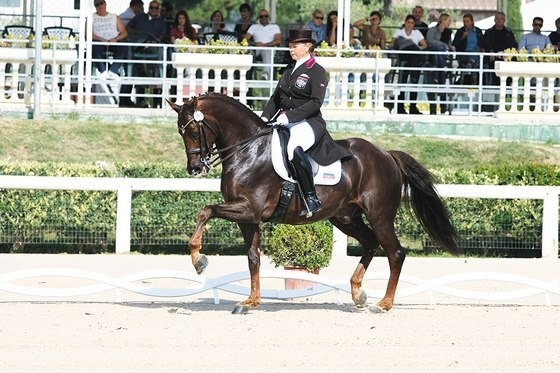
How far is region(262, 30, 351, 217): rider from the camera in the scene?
10.6 metres

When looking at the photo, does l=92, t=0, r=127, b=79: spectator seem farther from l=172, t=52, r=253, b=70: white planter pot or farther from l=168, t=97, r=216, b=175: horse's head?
l=168, t=97, r=216, b=175: horse's head

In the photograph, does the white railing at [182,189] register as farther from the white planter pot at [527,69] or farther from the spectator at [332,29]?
the spectator at [332,29]

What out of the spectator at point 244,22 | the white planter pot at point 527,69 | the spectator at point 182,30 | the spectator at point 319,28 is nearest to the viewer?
the white planter pot at point 527,69

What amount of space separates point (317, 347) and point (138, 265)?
211 inches

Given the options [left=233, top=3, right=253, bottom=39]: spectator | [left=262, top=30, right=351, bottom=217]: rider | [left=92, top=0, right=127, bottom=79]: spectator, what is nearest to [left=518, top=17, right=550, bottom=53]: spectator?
[left=233, top=3, right=253, bottom=39]: spectator

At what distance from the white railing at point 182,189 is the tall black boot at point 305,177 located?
4670 mm

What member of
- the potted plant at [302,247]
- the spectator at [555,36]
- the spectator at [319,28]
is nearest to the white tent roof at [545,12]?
the spectator at [555,36]

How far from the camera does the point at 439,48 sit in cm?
2052

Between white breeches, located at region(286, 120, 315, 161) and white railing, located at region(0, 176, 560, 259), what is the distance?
15.1 feet

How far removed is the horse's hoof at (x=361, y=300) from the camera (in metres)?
11.2

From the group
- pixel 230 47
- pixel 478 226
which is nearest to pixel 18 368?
pixel 478 226

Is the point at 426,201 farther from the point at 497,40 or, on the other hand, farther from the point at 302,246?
the point at 497,40

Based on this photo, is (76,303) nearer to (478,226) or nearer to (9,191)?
(9,191)

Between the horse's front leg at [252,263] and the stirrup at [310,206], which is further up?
the stirrup at [310,206]
